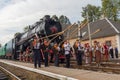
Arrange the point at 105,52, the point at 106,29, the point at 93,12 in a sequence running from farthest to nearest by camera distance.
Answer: the point at 93,12
the point at 106,29
the point at 105,52

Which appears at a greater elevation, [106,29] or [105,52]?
[106,29]

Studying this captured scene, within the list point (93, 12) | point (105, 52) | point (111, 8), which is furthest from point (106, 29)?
point (93, 12)

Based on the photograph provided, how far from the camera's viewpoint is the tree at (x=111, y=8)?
61266 mm

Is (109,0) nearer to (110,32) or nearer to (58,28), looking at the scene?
(110,32)

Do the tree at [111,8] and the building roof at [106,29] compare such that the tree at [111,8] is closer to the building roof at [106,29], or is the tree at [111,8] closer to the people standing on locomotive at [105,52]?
the building roof at [106,29]

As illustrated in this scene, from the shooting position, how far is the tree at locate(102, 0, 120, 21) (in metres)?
61.3

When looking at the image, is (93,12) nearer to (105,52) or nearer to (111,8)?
(111,8)

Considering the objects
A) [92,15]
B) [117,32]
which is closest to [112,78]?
[117,32]

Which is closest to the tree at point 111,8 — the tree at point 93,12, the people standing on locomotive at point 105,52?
the tree at point 93,12

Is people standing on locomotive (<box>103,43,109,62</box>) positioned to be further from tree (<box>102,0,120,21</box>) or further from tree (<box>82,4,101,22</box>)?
tree (<box>82,4,101,22</box>)

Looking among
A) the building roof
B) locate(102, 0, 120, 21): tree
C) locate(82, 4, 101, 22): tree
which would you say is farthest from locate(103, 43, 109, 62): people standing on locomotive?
locate(82, 4, 101, 22): tree

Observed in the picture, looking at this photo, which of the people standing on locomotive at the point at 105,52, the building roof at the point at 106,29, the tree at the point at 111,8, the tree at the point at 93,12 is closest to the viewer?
the people standing on locomotive at the point at 105,52

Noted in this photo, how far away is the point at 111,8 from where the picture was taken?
6253 cm

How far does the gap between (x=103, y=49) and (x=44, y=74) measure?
10040mm
